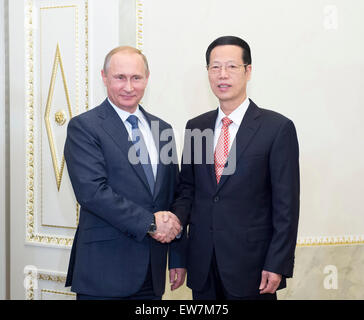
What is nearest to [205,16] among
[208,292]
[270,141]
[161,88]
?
[161,88]

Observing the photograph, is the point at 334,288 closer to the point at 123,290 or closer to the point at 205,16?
the point at 123,290

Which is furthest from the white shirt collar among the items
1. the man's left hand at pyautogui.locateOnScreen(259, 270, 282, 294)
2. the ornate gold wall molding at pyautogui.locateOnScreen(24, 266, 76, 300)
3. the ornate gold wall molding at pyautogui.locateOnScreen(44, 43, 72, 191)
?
the ornate gold wall molding at pyautogui.locateOnScreen(24, 266, 76, 300)

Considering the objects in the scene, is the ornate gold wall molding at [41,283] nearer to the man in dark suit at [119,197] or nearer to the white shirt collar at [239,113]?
the man in dark suit at [119,197]

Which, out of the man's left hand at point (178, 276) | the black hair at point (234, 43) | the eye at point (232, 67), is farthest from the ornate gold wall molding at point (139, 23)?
the man's left hand at point (178, 276)

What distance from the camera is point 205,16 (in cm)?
330

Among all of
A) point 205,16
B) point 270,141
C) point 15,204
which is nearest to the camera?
point 270,141

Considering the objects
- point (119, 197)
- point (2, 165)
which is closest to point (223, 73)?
point (119, 197)

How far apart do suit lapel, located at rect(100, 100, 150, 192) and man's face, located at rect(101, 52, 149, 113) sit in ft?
0.27

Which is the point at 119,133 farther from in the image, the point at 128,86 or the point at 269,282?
the point at 269,282

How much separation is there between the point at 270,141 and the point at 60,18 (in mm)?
2024

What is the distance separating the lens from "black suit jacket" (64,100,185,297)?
223 centimetres

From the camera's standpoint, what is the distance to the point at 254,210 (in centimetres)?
224

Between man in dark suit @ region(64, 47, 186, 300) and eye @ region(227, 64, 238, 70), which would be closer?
man in dark suit @ region(64, 47, 186, 300)

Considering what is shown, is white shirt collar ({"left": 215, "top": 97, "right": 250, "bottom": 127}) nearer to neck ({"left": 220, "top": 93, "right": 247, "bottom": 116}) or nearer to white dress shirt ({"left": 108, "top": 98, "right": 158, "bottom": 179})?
neck ({"left": 220, "top": 93, "right": 247, "bottom": 116})
